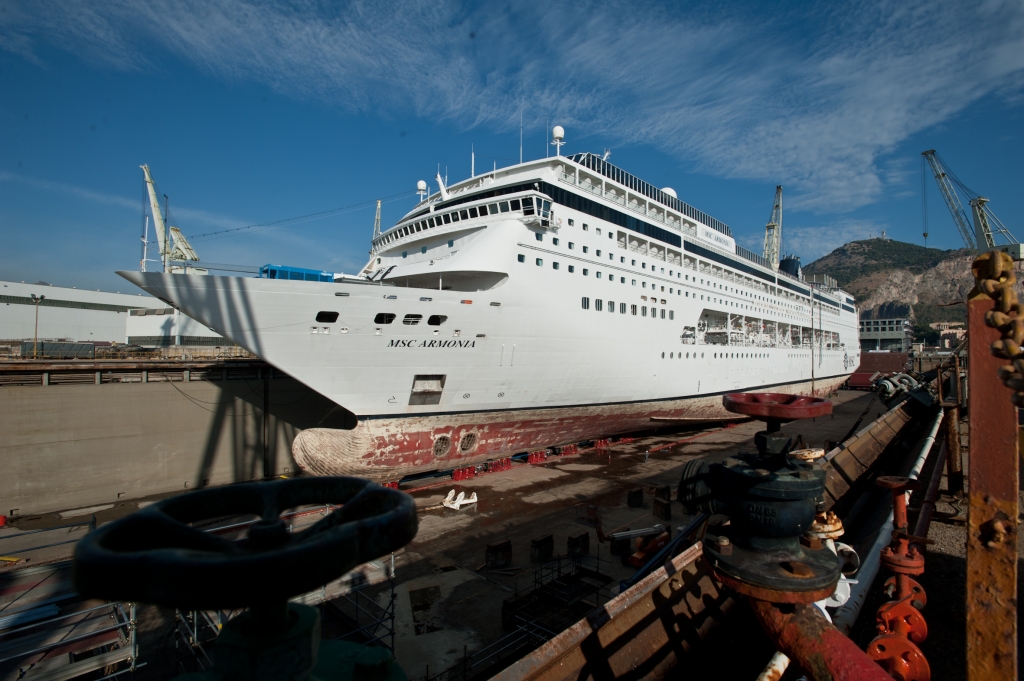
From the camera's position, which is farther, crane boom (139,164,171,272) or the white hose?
crane boom (139,164,171,272)

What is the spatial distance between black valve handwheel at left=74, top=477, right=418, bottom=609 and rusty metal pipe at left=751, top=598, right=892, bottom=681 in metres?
2.50

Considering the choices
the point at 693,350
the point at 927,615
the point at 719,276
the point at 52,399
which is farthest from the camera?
the point at 719,276

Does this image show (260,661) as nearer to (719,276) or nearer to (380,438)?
(380,438)

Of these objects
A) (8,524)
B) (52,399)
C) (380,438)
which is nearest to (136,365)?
(52,399)

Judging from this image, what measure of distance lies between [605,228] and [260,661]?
1723 cm

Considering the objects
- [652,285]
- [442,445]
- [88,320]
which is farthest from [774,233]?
[88,320]

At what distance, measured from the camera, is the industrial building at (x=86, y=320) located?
31.7 meters

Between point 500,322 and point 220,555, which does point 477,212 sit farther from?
point 220,555

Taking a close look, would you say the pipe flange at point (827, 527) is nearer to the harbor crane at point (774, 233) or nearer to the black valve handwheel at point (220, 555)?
the black valve handwheel at point (220, 555)

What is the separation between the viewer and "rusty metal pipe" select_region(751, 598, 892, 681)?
2.53 meters

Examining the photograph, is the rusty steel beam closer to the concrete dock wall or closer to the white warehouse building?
the concrete dock wall

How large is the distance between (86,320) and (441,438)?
39.7 meters

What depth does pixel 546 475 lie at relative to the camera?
15.5 m

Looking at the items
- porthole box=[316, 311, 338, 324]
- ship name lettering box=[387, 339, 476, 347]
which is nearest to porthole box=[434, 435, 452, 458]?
ship name lettering box=[387, 339, 476, 347]
